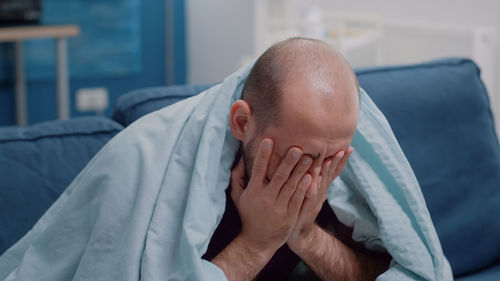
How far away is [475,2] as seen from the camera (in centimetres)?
348

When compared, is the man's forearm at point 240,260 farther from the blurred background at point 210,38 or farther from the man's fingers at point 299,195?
the blurred background at point 210,38

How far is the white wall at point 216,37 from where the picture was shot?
168 inches

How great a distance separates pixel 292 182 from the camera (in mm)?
1194

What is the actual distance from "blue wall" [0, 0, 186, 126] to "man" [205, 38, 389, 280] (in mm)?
3216

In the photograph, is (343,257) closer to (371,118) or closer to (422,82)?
(371,118)

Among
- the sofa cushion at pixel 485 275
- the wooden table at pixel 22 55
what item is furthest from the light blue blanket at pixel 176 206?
the wooden table at pixel 22 55

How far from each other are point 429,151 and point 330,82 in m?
0.58

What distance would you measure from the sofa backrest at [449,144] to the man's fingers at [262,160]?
0.41 metres

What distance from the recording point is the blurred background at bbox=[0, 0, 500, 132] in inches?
133

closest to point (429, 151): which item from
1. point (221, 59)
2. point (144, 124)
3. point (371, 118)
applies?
point (371, 118)

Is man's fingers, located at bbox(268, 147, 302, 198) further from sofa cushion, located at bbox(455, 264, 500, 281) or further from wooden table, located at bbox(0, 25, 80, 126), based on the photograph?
wooden table, located at bbox(0, 25, 80, 126)

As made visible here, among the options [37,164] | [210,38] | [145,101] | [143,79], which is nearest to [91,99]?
[143,79]

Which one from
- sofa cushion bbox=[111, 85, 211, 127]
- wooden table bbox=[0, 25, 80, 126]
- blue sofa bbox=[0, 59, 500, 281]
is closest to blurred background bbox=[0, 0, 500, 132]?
wooden table bbox=[0, 25, 80, 126]

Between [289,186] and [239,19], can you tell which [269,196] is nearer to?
[289,186]
